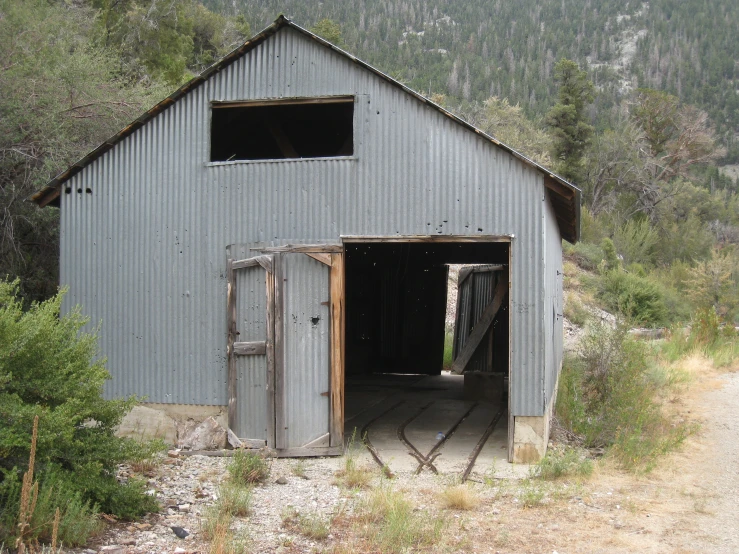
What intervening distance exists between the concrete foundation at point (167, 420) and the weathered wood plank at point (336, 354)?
1478 mm

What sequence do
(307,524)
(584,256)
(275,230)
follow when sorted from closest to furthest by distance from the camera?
1. (307,524)
2. (275,230)
3. (584,256)

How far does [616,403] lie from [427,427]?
3019 mm

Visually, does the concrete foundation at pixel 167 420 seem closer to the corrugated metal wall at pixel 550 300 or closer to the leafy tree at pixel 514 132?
the corrugated metal wall at pixel 550 300

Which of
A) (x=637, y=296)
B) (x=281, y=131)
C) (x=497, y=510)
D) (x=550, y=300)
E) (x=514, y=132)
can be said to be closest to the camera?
(x=497, y=510)

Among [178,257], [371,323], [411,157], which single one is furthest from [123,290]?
[371,323]

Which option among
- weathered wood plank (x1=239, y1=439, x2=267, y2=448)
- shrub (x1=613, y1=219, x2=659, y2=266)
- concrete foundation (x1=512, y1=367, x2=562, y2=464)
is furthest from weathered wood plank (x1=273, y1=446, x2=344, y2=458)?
shrub (x1=613, y1=219, x2=659, y2=266)

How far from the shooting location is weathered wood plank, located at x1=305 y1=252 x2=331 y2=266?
9.65 meters

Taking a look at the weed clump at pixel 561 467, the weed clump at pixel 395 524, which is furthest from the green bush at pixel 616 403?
the weed clump at pixel 395 524

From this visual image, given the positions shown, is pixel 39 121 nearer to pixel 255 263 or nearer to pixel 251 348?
pixel 255 263

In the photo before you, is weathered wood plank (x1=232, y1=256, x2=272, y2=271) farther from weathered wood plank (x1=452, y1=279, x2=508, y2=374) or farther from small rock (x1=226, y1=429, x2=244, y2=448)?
weathered wood plank (x1=452, y1=279, x2=508, y2=374)

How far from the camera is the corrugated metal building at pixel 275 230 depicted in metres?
9.41

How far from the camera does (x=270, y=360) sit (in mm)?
9547

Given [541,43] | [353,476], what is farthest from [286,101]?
[541,43]

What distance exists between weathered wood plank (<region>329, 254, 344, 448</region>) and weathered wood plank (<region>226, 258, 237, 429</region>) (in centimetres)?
131
